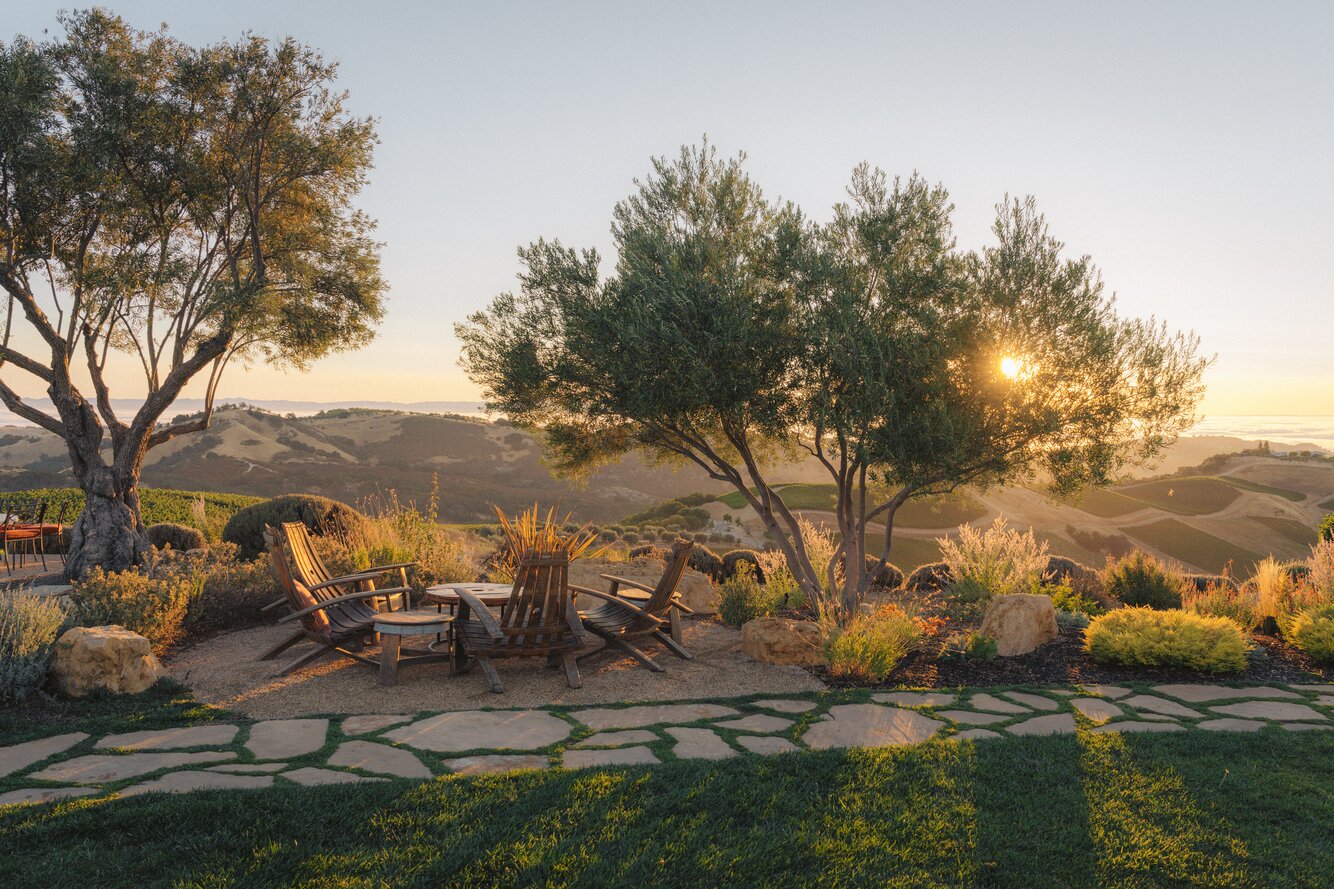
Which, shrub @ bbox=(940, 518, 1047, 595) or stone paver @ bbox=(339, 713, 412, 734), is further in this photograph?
shrub @ bbox=(940, 518, 1047, 595)

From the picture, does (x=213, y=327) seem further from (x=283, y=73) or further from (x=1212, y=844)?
(x=1212, y=844)

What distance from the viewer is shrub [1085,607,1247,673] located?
6.51 m

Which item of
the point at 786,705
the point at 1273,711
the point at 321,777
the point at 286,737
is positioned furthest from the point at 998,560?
the point at 321,777

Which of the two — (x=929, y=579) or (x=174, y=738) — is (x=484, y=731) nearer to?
(x=174, y=738)

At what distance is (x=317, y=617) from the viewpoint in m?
6.34

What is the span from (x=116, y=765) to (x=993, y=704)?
5.38m

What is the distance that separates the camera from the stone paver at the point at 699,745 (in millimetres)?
4285

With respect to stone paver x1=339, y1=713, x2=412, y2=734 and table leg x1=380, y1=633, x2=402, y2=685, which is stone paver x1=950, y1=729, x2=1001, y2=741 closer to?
stone paver x1=339, y1=713, x2=412, y2=734

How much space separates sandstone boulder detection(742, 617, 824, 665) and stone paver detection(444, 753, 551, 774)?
2.94m

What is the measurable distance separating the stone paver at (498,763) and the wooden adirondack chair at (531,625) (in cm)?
158

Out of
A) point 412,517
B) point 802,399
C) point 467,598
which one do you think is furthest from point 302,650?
point 802,399

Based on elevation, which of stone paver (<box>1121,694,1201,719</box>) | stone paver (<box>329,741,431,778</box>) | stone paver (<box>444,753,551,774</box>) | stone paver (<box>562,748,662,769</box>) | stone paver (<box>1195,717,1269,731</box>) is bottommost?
stone paver (<box>1121,694,1201,719</box>)

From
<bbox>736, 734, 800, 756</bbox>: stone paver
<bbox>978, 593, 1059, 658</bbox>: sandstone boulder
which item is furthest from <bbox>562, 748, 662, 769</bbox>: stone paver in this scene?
<bbox>978, 593, 1059, 658</bbox>: sandstone boulder

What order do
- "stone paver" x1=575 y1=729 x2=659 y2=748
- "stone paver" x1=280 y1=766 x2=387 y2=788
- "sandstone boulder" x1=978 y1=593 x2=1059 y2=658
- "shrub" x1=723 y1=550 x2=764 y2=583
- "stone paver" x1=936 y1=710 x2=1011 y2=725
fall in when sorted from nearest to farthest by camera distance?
"stone paver" x1=280 y1=766 x2=387 y2=788, "stone paver" x1=575 y1=729 x2=659 y2=748, "stone paver" x1=936 y1=710 x2=1011 y2=725, "sandstone boulder" x1=978 y1=593 x2=1059 y2=658, "shrub" x1=723 y1=550 x2=764 y2=583
